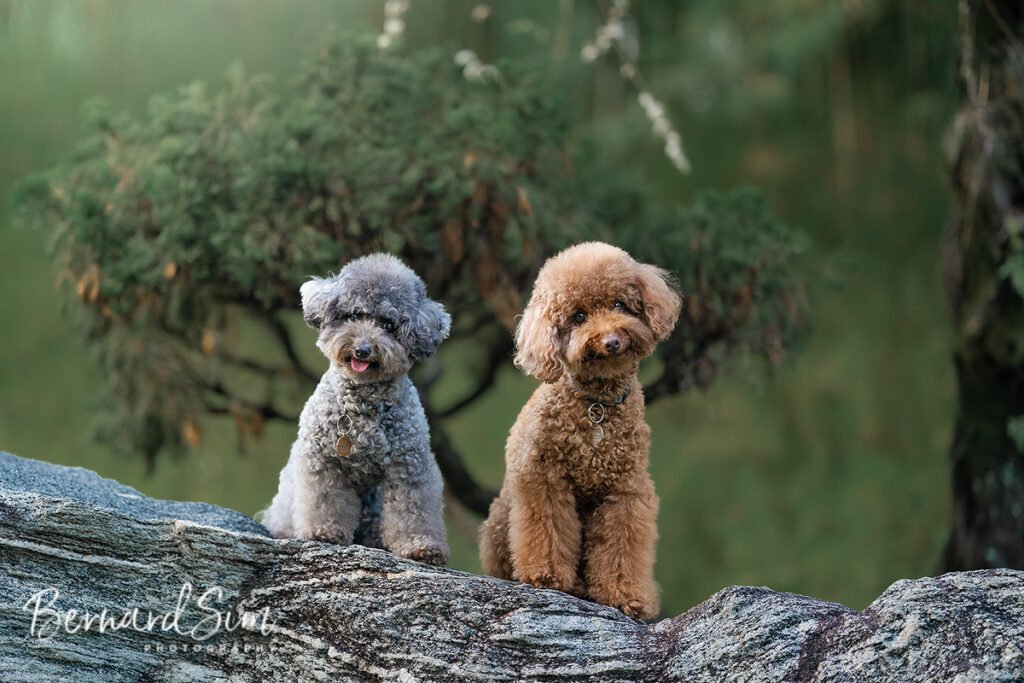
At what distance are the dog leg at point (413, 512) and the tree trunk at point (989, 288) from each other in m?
2.73

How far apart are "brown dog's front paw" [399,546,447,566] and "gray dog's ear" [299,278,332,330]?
694 millimetres

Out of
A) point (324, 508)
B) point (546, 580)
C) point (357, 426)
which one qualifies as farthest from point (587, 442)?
point (324, 508)

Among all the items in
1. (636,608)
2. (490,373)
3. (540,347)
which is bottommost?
(636,608)

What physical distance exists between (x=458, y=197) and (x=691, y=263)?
3.35 ft

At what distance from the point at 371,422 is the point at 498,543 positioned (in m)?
0.58

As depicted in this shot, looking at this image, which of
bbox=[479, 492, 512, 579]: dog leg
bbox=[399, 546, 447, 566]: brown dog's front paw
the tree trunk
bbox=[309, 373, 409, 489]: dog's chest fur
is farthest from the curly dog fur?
the tree trunk

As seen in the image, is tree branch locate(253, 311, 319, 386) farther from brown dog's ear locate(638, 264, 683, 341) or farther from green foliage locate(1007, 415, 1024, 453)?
green foliage locate(1007, 415, 1024, 453)

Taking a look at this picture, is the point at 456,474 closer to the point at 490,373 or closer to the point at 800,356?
the point at 490,373

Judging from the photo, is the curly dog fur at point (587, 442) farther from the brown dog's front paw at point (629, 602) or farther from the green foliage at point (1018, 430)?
the green foliage at point (1018, 430)

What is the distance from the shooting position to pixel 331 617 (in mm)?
3592

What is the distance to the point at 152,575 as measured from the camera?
3641 millimetres

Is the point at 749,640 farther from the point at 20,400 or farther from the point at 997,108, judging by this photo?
the point at 20,400

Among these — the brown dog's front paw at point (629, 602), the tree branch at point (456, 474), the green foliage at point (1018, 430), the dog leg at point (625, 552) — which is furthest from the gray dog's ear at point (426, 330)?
the green foliage at point (1018, 430)

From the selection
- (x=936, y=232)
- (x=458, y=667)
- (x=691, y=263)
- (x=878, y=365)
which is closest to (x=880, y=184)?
(x=936, y=232)
